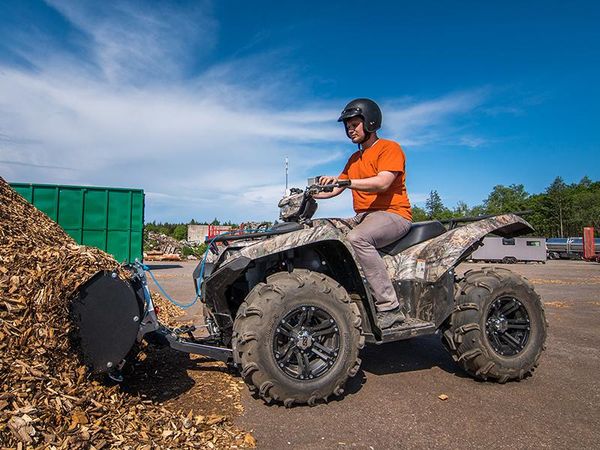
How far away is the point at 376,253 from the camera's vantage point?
3.82 meters

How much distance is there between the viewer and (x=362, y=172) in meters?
4.45

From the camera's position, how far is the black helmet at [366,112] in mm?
4309

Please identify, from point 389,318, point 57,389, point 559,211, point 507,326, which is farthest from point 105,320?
point 559,211

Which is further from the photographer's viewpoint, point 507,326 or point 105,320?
point 507,326

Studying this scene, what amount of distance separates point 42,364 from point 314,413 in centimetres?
201

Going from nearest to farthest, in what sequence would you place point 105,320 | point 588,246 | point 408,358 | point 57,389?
point 57,389
point 105,320
point 408,358
point 588,246

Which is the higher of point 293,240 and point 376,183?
point 376,183

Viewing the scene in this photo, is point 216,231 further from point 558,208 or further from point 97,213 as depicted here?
point 558,208

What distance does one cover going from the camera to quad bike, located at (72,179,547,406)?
322 cm

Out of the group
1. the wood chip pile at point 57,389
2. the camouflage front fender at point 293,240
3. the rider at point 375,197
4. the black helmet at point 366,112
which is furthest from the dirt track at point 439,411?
the black helmet at point 366,112

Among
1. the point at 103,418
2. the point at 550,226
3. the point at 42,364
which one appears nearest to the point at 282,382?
the point at 103,418

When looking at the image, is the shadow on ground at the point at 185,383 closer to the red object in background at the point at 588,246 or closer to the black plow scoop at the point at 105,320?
the black plow scoop at the point at 105,320

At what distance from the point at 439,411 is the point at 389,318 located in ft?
2.85

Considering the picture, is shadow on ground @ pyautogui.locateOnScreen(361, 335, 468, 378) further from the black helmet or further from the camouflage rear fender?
the black helmet
